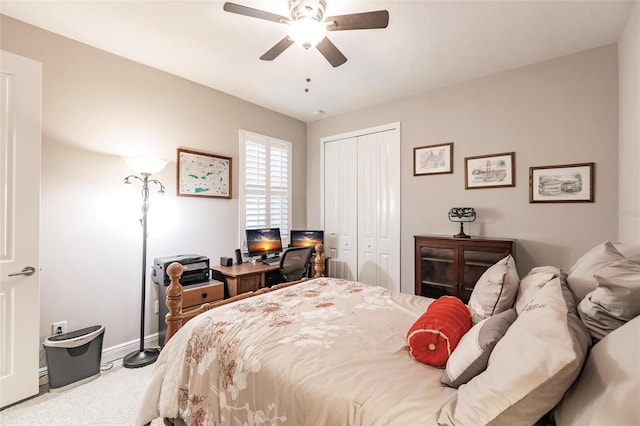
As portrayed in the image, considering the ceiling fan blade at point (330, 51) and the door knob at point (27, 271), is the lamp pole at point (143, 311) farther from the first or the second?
the ceiling fan blade at point (330, 51)

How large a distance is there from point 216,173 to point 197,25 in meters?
1.61

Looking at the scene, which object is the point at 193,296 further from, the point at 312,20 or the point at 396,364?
the point at 312,20

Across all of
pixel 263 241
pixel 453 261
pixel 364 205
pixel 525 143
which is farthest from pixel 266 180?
pixel 525 143

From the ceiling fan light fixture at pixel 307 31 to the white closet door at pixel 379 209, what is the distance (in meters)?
2.21

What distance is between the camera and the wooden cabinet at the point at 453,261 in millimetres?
2758

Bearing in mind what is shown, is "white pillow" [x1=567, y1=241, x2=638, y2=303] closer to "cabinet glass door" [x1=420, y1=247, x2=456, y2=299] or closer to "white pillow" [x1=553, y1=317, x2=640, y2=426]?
"white pillow" [x1=553, y1=317, x2=640, y2=426]

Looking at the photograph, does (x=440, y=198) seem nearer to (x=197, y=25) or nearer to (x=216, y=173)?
(x=216, y=173)

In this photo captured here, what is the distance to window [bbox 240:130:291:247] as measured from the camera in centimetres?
380

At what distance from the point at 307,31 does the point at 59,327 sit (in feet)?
9.99

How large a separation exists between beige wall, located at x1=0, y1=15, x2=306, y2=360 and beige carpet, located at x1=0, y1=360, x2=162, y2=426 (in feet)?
1.65

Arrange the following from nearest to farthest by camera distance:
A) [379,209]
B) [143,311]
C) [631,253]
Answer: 1. [631,253]
2. [143,311]
3. [379,209]

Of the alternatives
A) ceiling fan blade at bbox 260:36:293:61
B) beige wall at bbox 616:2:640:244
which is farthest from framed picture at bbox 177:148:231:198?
beige wall at bbox 616:2:640:244

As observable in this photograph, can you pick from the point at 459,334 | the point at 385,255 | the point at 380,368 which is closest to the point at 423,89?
the point at 385,255

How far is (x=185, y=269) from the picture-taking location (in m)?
2.80
